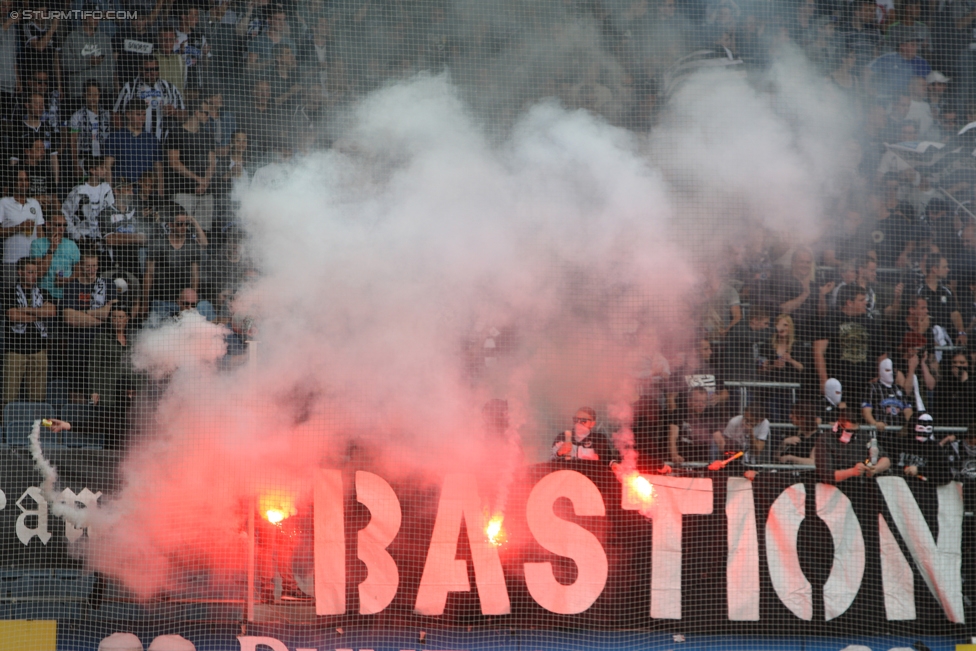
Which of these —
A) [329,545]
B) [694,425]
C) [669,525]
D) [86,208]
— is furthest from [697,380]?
[86,208]

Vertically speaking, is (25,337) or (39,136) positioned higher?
(39,136)

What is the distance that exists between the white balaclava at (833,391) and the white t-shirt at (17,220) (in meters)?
5.20

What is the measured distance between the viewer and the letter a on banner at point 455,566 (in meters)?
5.40

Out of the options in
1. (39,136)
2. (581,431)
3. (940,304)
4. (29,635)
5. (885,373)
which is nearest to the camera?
(29,635)

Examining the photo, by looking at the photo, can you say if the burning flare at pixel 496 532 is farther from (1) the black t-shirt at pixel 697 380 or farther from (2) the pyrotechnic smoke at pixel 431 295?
(1) the black t-shirt at pixel 697 380

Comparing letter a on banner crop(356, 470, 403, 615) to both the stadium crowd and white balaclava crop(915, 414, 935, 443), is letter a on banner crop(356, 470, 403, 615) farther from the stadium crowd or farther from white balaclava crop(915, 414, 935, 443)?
white balaclava crop(915, 414, 935, 443)

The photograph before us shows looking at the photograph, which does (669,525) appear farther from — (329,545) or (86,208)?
(86,208)

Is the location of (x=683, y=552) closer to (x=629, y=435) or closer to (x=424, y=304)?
(x=629, y=435)

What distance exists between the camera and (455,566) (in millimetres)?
5430

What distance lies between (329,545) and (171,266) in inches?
86.3

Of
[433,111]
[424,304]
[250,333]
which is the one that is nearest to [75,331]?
[250,333]

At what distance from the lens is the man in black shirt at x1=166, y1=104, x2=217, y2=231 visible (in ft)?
21.7

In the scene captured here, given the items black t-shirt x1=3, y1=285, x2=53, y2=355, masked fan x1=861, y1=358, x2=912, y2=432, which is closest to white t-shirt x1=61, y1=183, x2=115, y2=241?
black t-shirt x1=3, y1=285, x2=53, y2=355

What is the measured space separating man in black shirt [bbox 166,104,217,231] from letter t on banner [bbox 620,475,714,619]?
3.36 meters
